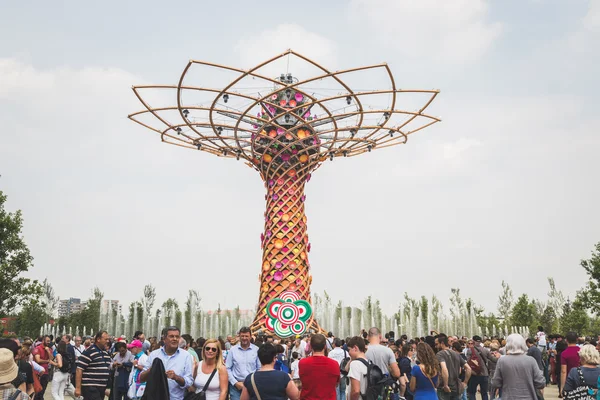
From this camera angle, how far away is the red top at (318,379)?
5.95 metres

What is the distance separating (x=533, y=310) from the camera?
48.8 meters

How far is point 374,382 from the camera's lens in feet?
23.8

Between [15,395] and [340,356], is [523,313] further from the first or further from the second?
[15,395]

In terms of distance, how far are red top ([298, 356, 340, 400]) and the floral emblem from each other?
15570mm

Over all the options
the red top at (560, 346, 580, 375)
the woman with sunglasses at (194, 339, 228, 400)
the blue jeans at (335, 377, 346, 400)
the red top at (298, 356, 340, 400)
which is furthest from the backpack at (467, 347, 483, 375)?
the woman with sunglasses at (194, 339, 228, 400)

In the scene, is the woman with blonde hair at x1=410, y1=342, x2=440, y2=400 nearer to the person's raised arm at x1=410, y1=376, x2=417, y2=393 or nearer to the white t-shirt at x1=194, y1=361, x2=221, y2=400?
the person's raised arm at x1=410, y1=376, x2=417, y2=393

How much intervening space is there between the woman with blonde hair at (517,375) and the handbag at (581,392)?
31 centimetres

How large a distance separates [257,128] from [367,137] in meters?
4.45

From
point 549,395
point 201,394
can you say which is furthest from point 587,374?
point 549,395

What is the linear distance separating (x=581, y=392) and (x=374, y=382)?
2.33 m

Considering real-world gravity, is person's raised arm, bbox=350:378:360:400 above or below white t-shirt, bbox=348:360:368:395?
below

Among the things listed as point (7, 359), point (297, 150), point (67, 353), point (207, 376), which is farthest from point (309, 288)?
point (7, 359)

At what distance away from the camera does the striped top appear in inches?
332

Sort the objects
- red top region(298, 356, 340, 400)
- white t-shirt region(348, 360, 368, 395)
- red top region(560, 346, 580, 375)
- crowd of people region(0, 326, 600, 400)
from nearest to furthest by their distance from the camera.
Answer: crowd of people region(0, 326, 600, 400) → red top region(298, 356, 340, 400) → white t-shirt region(348, 360, 368, 395) → red top region(560, 346, 580, 375)
